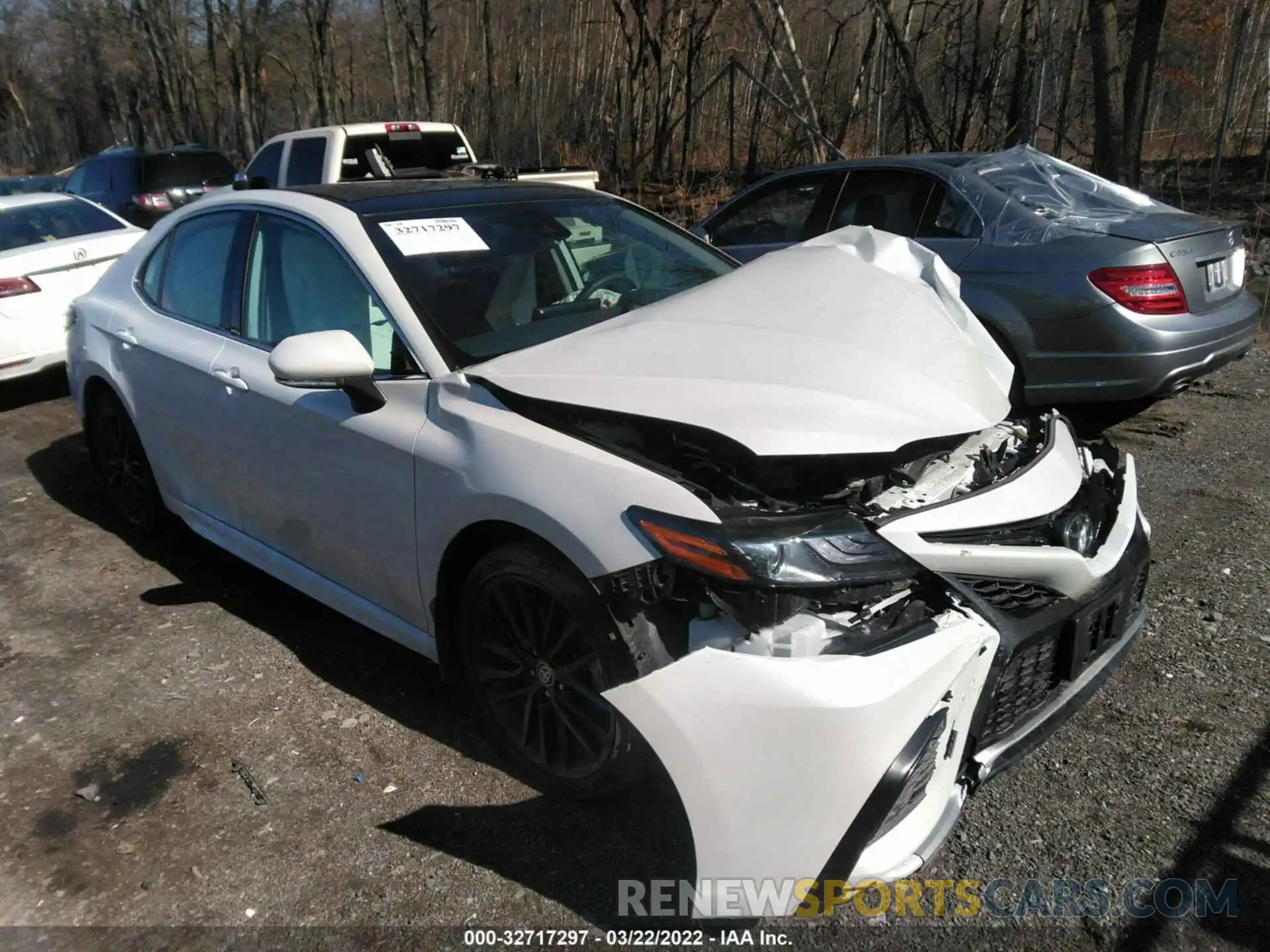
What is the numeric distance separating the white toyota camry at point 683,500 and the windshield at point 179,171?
1045cm

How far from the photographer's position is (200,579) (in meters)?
4.32

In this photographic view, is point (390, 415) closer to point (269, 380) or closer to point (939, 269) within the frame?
point (269, 380)

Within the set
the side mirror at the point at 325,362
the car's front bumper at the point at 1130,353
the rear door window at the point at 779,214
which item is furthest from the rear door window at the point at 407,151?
the side mirror at the point at 325,362

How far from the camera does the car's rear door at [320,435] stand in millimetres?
2836

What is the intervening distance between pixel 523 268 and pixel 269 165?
7618mm

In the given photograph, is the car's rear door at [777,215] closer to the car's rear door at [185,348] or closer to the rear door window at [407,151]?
the car's rear door at [185,348]

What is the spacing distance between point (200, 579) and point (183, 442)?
76cm

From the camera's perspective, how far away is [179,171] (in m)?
12.8

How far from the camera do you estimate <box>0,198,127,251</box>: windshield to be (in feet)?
25.8

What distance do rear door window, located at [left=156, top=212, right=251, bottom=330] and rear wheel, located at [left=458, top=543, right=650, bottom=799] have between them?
1802mm

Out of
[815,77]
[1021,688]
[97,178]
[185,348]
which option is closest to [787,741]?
[1021,688]

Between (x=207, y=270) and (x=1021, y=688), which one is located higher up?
(x=207, y=270)

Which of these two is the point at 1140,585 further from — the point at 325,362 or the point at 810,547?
the point at 325,362

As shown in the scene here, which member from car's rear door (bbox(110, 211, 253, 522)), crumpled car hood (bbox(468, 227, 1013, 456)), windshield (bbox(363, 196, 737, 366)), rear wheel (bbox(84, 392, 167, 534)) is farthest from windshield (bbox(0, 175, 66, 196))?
crumpled car hood (bbox(468, 227, 1013, 456))
